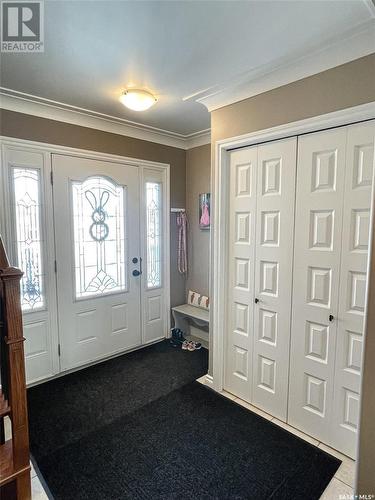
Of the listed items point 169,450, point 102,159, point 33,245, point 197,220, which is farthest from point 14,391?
point 197,220

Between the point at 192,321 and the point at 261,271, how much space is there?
1.76 meters

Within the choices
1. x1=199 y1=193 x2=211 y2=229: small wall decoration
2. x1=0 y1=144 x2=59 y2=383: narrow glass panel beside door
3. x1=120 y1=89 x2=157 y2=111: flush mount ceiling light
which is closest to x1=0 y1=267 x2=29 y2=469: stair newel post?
x1=0 y1=144 x2=59 y2=383: narrow glass panel beside door

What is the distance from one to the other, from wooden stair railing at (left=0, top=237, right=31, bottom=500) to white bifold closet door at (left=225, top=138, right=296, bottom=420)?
1.62 m

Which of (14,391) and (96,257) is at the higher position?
(96,257)

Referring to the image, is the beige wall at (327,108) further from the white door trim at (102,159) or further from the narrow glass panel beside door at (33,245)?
the narrow glass panel beside door at (33,245)

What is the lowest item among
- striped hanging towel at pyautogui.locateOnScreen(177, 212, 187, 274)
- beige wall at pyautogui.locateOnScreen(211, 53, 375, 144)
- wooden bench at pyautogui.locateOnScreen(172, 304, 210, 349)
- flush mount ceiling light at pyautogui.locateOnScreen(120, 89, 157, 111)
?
wooden bench at pyautogui.locateOnScreen(172, 304, 210, 349)

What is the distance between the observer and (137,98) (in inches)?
89.2

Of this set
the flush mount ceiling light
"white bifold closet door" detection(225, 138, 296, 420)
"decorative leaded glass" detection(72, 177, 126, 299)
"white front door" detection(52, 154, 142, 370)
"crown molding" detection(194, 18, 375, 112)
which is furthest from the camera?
"decorative leaded glass" detection(72, 177, 126, 299)

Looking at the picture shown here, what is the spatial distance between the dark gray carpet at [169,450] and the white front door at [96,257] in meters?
0.57

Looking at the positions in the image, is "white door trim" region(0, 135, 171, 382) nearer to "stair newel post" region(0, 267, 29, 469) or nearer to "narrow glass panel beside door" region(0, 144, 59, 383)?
"narrow glass panel beside door" region(0, 144, 59, 383)

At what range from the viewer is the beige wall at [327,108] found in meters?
1.38

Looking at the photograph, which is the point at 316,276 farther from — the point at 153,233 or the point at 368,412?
the point at 153,233

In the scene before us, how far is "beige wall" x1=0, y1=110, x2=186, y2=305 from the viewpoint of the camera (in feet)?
8.20

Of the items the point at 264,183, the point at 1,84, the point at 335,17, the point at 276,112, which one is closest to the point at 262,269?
the point at 264,183
